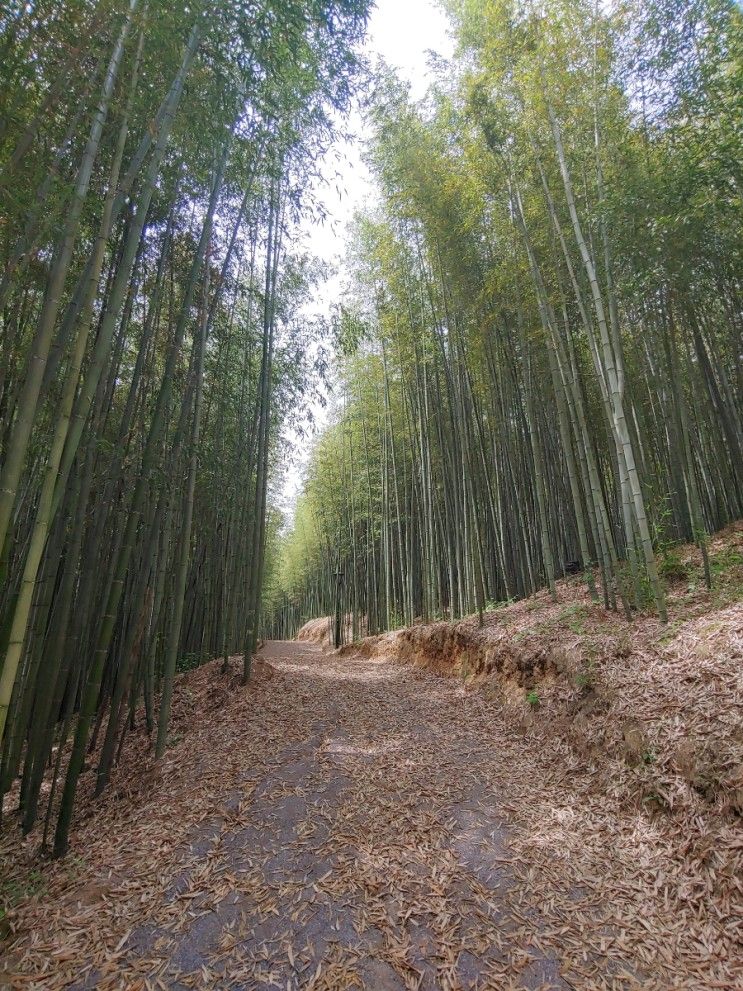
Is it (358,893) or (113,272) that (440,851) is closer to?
(358,893)

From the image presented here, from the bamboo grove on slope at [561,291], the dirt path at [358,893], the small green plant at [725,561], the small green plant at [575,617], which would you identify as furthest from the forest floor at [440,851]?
the bamboo grove on slope at [561,291]

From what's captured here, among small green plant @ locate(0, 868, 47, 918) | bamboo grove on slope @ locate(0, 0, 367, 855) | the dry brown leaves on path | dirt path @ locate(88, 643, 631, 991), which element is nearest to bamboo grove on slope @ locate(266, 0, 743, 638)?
the dry brown leaves on path

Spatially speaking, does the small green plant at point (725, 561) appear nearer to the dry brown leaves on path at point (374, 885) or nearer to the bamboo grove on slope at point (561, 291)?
the bamboo grove on slope at point (561, 291)

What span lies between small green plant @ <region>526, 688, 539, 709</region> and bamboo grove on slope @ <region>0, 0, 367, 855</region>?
2.86m

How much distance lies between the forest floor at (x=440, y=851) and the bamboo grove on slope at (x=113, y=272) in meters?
0.55

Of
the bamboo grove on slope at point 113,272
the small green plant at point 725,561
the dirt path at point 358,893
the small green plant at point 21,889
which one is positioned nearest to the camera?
the dirt path at point 358,893

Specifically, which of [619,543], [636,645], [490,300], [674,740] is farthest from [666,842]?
[490,300]

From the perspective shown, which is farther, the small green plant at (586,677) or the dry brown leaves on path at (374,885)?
the small green plant at (586,677)

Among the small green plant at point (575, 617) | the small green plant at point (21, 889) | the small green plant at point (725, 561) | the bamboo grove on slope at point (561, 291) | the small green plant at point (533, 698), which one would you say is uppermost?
the bamboo grove on slope at point (561, 291)

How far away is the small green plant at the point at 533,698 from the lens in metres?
3.66

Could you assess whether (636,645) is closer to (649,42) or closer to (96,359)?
(96,359)

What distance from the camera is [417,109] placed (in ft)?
19.7

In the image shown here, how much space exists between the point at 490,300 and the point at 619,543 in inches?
163

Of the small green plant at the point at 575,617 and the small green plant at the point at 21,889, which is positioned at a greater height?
the small green plant at the point at 575,617
